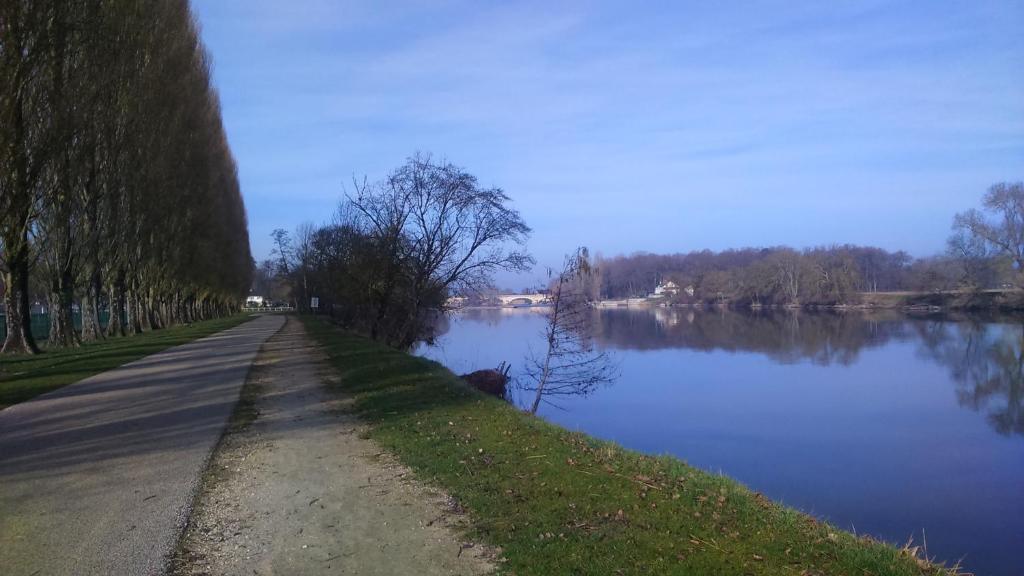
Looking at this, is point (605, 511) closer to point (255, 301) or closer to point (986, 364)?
point (986, 364)

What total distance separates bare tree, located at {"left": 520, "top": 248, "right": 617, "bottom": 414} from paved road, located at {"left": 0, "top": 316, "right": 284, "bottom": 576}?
811cm

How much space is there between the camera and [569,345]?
63.5ft

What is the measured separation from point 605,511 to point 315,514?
2451 mm

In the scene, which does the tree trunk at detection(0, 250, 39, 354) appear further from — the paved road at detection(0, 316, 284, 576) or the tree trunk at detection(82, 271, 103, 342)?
the paved road at detection(0, 316, 284, 576)

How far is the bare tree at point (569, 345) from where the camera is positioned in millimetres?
18688

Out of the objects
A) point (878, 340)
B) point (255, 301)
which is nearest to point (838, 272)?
point (878, 340)

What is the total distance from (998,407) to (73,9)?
23326mm

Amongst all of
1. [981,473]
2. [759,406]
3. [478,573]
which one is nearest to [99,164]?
[759,406]

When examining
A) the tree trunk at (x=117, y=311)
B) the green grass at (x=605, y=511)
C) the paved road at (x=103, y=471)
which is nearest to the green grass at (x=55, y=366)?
the paved road at (x=103, y=471)

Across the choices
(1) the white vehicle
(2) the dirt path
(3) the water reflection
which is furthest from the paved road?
(1) the white vehicle

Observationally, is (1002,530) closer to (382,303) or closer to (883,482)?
(883,482)

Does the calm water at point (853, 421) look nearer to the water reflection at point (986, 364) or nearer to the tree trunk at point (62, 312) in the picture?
the water reflection at point (986, 364)

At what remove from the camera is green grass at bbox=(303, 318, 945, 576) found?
4738mm

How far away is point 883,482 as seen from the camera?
38.0ft
